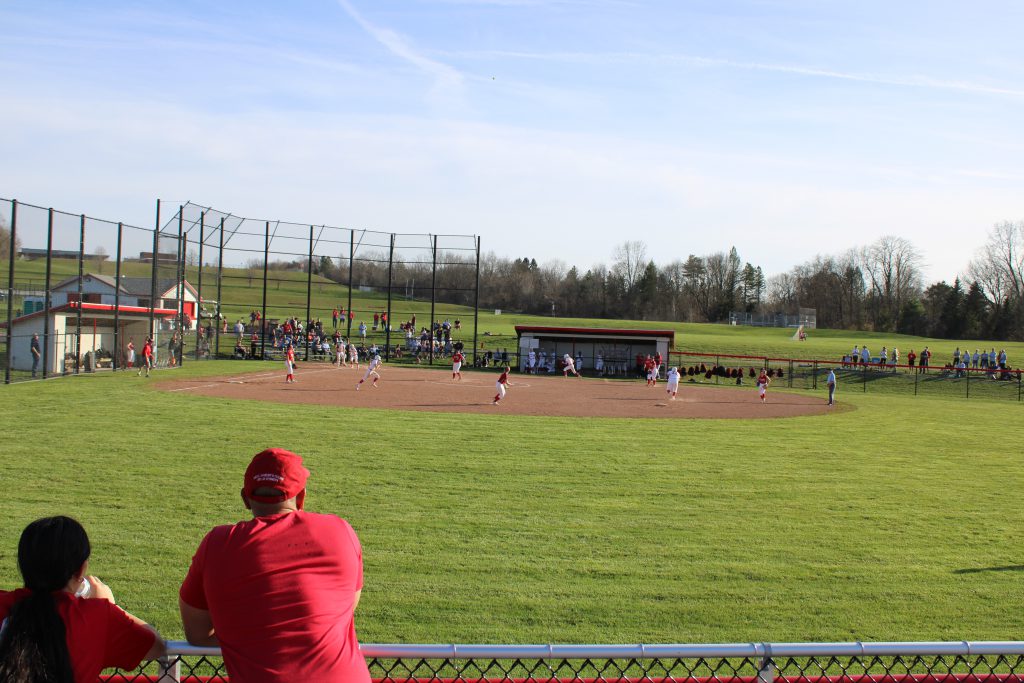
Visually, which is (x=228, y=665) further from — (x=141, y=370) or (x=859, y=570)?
(x=141, y=370)

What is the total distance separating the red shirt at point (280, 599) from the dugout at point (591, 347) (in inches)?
1805

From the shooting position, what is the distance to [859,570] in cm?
981

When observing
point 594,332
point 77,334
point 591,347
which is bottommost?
point 591,347

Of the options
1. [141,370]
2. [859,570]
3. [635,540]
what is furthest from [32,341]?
[859,570]

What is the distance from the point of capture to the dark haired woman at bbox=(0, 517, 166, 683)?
2938 millimetres

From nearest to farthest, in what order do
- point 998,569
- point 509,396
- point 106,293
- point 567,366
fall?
point 998,569
point 509,396
point 106,293
point 567,366

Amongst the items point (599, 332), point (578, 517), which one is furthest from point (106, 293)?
point (578, 517)

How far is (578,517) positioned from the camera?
1205 centimetres

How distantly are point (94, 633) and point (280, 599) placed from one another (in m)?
0.69

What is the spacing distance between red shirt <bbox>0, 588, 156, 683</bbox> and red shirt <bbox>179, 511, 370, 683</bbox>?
256 millimetres

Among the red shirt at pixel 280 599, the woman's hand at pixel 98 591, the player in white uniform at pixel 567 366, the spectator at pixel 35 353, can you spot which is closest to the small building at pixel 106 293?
the spectator at pixel 35 353

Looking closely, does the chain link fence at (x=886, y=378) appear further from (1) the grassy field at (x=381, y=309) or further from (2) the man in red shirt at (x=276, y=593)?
(2) the man in red shirt at (x=276, y=593)

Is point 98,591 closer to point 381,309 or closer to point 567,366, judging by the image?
point 567,366

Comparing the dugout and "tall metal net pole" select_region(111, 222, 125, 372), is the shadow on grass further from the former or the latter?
the dugout
